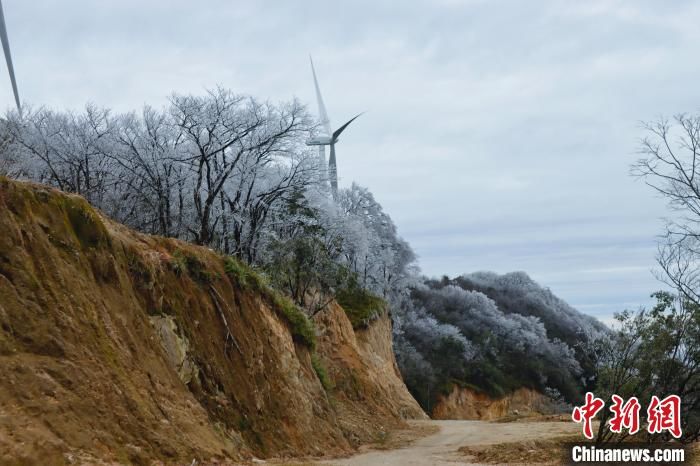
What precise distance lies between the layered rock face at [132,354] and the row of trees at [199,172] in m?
8.09

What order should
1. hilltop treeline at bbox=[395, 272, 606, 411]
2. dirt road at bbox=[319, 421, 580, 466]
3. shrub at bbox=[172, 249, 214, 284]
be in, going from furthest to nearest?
hilltop treeline at bbox=[395, 272, 606, 411], dirt road at bbox=[319, 421, 580, 466], shrub at bbox=[172, 249, 214, 284]

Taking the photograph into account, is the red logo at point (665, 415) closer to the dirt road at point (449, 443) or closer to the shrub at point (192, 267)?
the dirt road at point (449, 443)

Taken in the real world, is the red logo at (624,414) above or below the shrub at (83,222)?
below

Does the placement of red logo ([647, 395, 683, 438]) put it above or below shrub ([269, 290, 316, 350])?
below

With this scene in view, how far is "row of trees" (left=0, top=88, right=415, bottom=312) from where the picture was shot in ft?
88.1

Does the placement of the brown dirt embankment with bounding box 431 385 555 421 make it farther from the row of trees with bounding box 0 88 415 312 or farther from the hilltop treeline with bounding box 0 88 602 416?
the row of trees with bounding box 0 88 415 312

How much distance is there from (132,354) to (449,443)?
14.5 metres

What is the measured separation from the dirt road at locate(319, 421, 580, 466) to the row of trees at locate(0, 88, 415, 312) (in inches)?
396

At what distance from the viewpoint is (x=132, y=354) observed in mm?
12305

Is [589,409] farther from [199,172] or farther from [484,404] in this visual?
[484,404]

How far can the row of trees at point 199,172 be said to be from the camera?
26.8 meters

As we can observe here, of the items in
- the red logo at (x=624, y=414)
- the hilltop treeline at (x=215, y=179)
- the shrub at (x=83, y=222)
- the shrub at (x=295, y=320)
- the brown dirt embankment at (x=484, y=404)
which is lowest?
the brown dirt embankment at (x=484, y=404)

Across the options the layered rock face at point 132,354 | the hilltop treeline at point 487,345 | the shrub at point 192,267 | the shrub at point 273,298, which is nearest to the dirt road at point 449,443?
the layered rock face at point 132,354

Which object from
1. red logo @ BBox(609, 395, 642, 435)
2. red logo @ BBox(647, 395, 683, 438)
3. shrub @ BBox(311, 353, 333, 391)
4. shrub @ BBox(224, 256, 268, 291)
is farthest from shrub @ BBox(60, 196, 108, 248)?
red logo @ BBox(647, 395, 683, 438)
